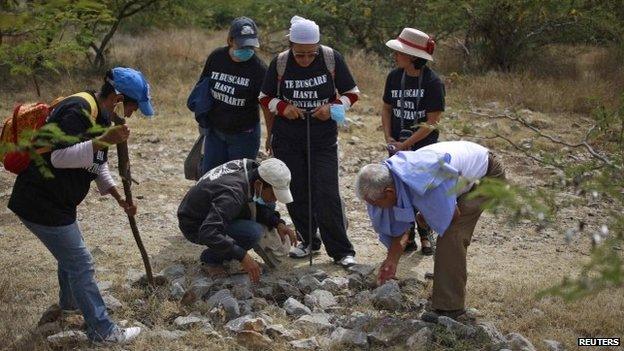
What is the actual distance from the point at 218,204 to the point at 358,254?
1.82m

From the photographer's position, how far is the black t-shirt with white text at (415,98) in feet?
18.9

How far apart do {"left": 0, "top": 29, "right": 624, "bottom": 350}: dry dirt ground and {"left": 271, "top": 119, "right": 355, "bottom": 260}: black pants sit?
26cm

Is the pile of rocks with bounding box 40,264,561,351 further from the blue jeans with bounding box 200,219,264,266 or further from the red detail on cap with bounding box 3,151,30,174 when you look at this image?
the red detail on cap with bounding box 3,151,30,174

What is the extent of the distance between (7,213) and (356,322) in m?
4.20

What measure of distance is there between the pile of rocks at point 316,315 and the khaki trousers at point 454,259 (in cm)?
14

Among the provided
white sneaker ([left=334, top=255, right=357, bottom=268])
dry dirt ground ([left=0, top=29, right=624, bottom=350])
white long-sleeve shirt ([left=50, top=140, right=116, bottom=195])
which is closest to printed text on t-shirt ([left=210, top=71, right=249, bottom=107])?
dry dirt ground ([left=0, top=29, right=624, bottom=350])

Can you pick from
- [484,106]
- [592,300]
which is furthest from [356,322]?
[484,106]

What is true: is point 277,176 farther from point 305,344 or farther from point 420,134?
point 420,134

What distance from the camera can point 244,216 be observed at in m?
5.48

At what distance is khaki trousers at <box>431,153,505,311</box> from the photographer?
471 cm

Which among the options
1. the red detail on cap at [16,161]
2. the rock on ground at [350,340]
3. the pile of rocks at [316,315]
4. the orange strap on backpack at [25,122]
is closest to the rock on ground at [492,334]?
the pile of rocks at [316,315]

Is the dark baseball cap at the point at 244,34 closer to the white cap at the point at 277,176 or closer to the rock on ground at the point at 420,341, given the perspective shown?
the white cap at the point at 277,176

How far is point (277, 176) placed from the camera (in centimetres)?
491

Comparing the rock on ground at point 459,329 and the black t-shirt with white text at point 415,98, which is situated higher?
the black t-shirt with white text at point 415,98
